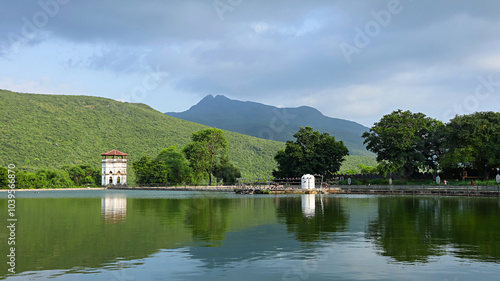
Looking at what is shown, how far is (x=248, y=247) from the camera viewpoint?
1814 centimetres

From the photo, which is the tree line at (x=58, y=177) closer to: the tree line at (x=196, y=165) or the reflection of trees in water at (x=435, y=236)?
the tree line at (x=196, y=165)

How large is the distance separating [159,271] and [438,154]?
69.9 metres

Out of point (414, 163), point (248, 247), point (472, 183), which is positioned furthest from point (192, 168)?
point (248, 247)

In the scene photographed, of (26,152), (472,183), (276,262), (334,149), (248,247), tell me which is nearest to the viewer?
(276,262)

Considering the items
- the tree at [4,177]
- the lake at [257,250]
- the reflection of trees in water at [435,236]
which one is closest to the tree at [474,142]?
the reflection of trees in water at [435,236]

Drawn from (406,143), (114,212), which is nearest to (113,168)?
(406,143)

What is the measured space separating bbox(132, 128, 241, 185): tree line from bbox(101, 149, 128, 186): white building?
881 cm

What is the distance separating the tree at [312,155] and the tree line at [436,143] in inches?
350

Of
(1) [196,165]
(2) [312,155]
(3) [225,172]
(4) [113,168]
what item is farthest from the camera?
(4) [113,168]

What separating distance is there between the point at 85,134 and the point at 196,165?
59421 mm

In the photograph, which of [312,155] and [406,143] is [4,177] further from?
[406,143]

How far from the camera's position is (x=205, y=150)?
360 feet

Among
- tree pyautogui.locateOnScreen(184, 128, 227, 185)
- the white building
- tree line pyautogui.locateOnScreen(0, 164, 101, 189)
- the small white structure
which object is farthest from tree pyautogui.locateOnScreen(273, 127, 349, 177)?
→ tree line pyautogui.locateOnScreen(0, 164, 101, 189)

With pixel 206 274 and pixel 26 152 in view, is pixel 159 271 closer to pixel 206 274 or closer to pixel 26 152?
pixel 206 274
